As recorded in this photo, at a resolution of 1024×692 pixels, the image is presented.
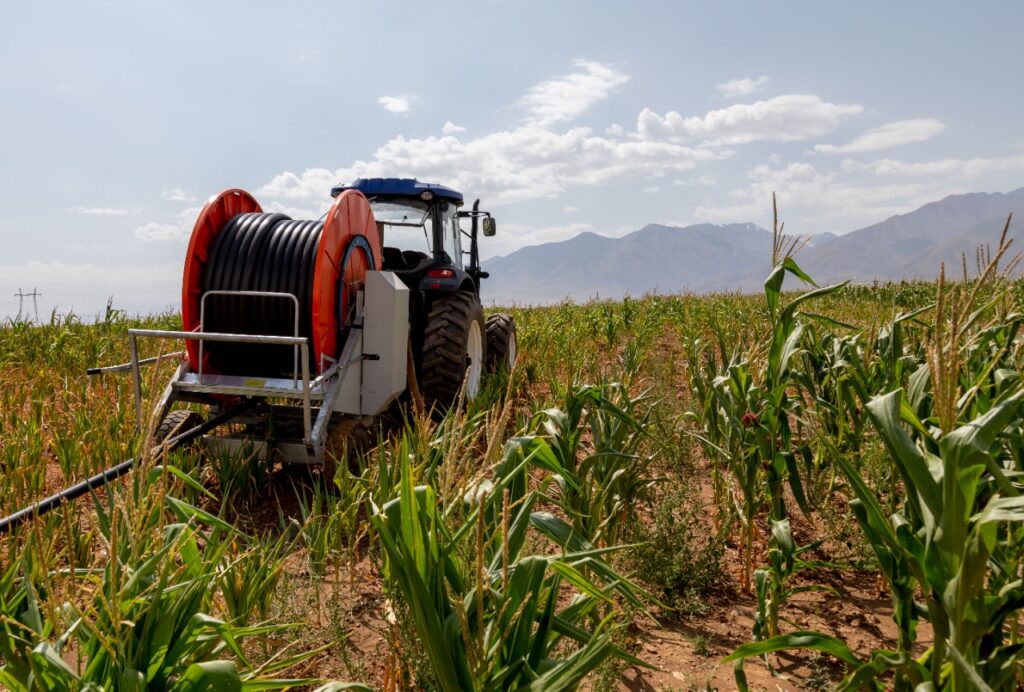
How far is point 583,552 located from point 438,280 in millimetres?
3848

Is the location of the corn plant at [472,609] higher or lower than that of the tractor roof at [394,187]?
lower

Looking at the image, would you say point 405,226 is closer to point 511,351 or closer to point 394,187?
point 394,187

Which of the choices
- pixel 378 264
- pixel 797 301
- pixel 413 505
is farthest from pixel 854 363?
pixel 378 264

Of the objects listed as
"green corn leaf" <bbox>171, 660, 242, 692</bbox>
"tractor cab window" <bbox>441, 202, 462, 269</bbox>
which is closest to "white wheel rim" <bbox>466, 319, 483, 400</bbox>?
"tractor cab window" <bbox>441, 202, 462, 269</bbox>

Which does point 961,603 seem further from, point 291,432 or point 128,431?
point 128,431

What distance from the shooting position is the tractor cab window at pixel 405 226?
6.16 metres

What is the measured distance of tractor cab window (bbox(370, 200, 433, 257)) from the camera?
616 cm

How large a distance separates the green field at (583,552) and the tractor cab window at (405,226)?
5.87 feet

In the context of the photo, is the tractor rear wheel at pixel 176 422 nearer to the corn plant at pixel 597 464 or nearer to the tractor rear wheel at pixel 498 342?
the corn plant at pixel 597 464

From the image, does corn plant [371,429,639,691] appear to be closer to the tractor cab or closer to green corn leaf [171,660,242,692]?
green corn leaf [171,660,242,692]

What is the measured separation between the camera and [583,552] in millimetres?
1857

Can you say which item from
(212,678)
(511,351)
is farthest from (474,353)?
(212,678)

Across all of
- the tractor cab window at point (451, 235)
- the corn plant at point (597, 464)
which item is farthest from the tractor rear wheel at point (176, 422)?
the corn plant at point (597, 464)

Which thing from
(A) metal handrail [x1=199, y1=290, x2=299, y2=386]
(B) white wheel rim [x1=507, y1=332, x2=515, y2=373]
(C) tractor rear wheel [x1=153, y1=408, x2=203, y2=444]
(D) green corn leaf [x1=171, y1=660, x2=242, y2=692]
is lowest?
(D) green corn leaf [x1=171, y1=660, x2=242, y2=692]
